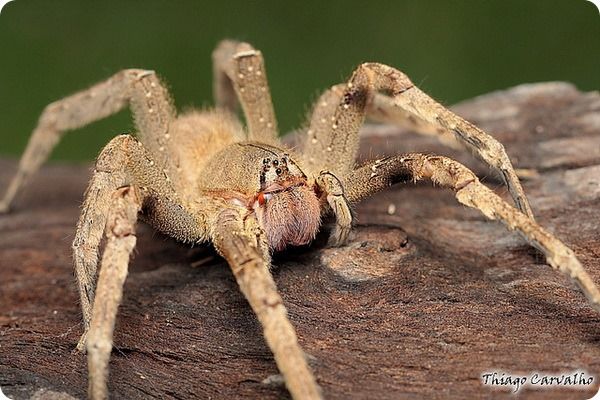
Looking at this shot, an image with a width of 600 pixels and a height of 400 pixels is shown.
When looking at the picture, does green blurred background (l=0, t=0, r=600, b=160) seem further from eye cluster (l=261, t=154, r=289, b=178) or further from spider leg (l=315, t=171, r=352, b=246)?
spider leg (l=315, t=171, r=352, b=246)

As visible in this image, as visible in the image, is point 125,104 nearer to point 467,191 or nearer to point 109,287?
point 109,287

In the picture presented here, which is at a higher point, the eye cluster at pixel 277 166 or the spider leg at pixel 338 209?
the eye cluster at pixel 277 166

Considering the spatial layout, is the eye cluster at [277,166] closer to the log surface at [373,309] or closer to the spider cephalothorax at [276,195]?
the spider cephalothorax at [276,195]

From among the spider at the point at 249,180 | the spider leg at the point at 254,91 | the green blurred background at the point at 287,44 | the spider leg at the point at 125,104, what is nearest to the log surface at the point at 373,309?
the spider at the point at 249,180

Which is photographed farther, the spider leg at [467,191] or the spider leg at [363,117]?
the spider leg at [363,117]

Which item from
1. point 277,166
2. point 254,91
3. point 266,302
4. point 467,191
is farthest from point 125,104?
point 467,191

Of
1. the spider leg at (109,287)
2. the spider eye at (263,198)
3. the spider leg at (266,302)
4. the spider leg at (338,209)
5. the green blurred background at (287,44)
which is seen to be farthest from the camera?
the green blurred background at (287,44)

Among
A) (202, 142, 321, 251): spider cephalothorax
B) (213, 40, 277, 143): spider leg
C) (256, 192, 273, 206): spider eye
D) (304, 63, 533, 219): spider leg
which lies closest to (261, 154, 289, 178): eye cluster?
(202, 142, 321, 251): spider cephalothorax
